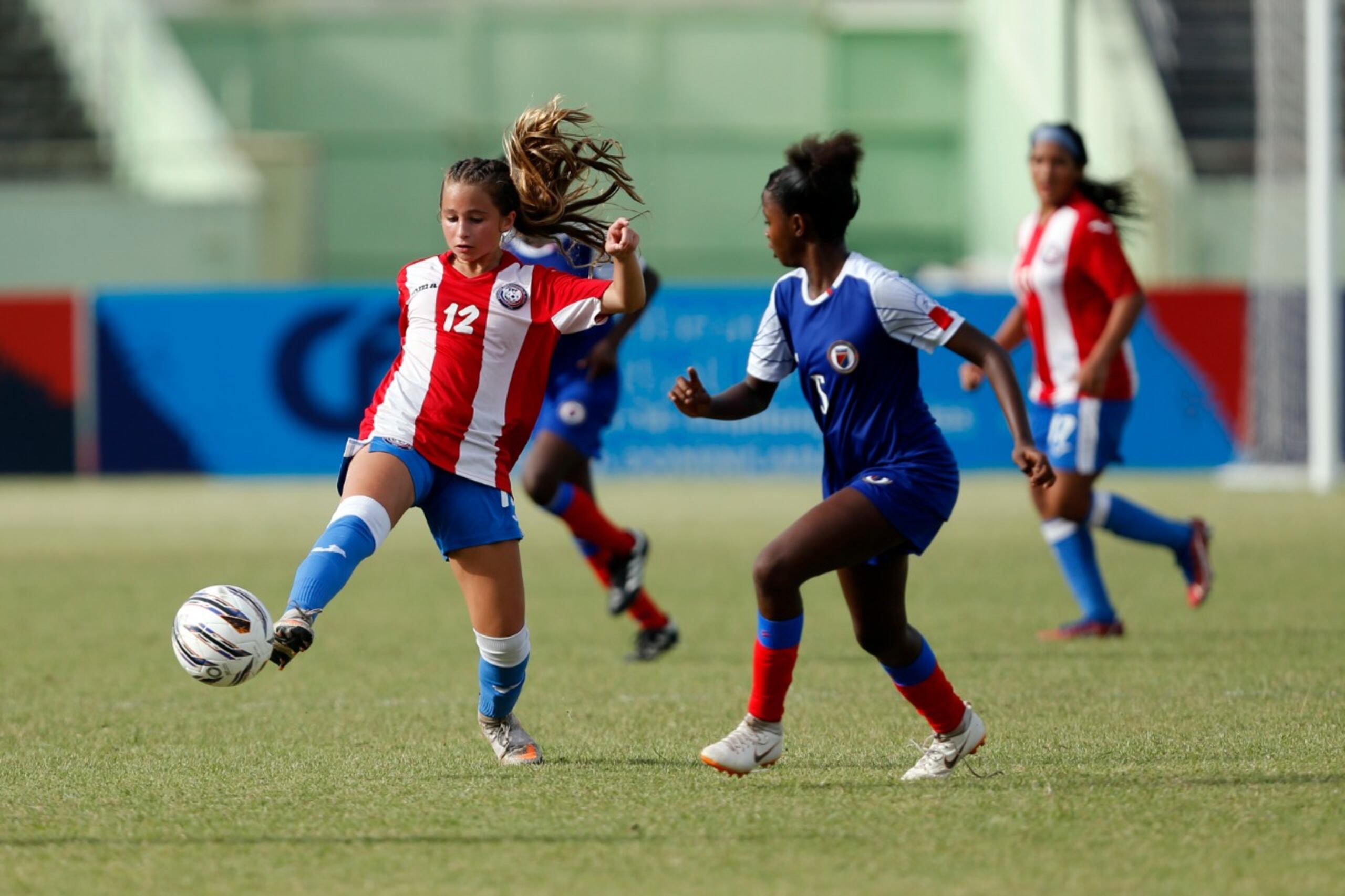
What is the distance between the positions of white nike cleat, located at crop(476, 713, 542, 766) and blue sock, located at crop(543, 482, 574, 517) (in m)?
2.54

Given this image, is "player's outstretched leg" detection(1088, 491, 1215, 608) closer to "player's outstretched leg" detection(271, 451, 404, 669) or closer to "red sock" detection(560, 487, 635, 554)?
"red sock" detection(560, 487, 635, 554)

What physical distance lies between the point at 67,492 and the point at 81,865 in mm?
14090

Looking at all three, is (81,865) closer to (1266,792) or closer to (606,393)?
(1266,792)

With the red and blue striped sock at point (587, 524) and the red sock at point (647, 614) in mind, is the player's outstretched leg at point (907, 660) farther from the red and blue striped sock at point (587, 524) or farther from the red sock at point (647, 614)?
the red and blue striped sock at point (587, 524)

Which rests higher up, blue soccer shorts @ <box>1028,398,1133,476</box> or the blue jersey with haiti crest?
the blue jersey with haiti crest

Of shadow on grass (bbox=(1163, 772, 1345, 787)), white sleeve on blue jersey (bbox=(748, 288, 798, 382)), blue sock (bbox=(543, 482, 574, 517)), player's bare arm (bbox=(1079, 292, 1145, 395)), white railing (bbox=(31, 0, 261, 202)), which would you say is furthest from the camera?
white railing (bbox=(31, 0, 261, 202))

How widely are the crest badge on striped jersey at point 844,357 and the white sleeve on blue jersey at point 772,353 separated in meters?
0.24

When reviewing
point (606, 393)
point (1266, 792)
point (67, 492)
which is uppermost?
point (606, 393)

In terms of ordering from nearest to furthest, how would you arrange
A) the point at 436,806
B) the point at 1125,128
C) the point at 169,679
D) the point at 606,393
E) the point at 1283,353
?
1. the point at 436,806
2. the point at 169,679
3. the point at 606,393
4. the point at 1283,353
5. the point at 1125,128

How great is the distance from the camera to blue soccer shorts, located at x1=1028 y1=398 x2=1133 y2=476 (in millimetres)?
8172

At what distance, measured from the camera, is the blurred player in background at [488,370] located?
520cm

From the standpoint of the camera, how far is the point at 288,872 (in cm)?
395

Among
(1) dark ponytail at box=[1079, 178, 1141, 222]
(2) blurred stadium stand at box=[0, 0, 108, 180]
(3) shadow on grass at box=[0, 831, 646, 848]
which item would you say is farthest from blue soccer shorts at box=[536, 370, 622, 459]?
(2) blurred stadium stand at box=[0, 0, 108, 180]

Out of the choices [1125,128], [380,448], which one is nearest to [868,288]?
[380,448]
